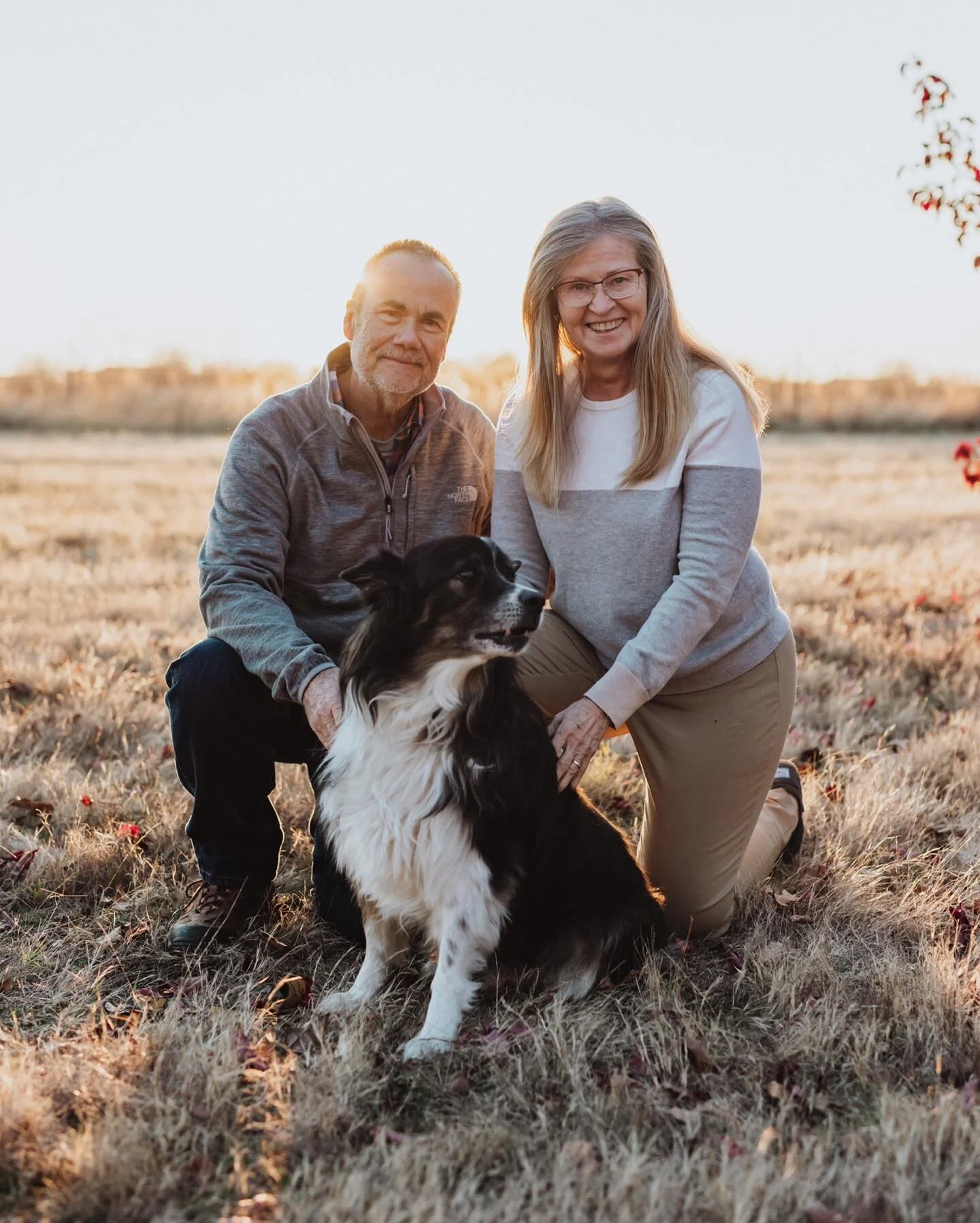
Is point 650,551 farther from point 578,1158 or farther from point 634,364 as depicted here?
point 578,1158

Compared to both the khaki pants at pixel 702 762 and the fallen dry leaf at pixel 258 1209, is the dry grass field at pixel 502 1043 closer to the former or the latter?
the fallen dry leaf at pixel 258 1209

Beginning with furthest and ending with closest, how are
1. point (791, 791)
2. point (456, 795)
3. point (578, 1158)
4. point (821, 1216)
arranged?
point (791, 791) → point (456, 795) → point (578, 1158) → point (821, 1216)

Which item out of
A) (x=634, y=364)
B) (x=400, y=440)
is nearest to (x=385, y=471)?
(x=400, y=440)

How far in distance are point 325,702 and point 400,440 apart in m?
1.18

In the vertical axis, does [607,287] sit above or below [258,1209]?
above

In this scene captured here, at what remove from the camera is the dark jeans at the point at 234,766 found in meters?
3.88

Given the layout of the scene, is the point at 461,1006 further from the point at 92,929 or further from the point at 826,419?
the point at 826,419

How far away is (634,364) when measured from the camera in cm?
391

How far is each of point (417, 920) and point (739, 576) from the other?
166cm

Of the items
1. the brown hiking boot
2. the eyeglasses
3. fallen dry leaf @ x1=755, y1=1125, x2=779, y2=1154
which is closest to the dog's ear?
the eyeglasses

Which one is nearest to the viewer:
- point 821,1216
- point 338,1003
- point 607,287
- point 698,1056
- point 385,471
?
point 821,1216

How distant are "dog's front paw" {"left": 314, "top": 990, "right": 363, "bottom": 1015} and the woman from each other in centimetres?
96

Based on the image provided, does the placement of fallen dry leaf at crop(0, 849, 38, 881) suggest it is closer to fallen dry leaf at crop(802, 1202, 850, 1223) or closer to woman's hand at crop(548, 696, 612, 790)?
woman's hand at crop(548, 696, 612, 790)

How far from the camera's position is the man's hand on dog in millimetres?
3551
